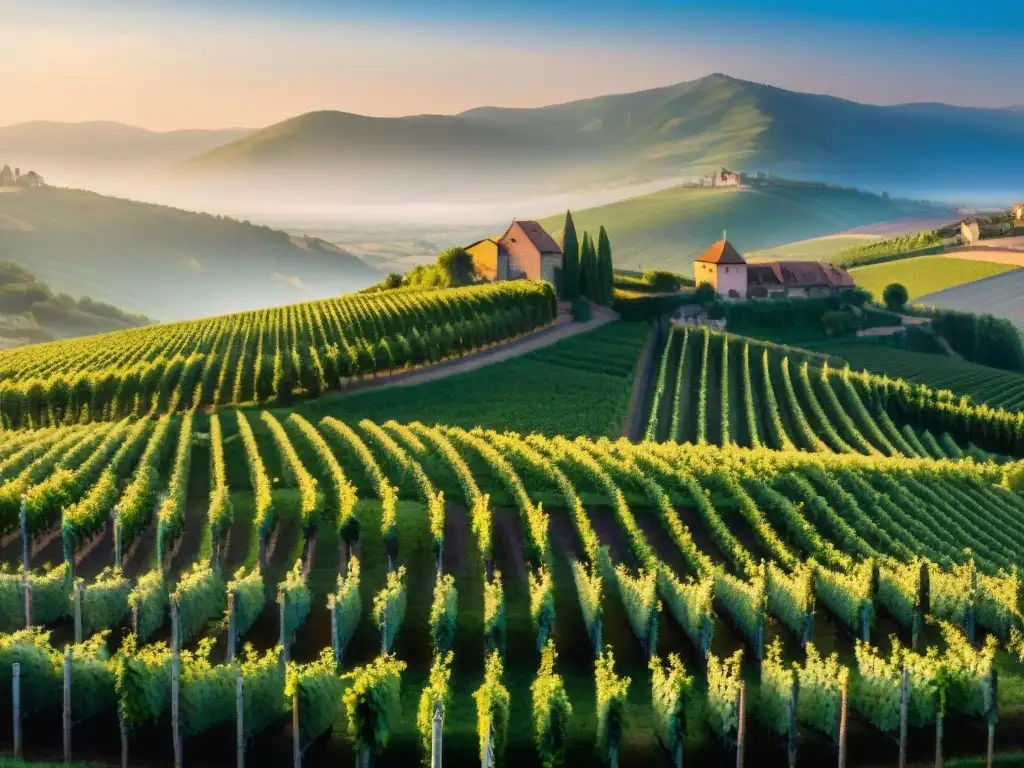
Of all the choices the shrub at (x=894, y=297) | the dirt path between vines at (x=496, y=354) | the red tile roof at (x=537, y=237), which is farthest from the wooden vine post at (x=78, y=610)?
the shrub at (x=894, y=297)

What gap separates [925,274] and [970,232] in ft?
78.5

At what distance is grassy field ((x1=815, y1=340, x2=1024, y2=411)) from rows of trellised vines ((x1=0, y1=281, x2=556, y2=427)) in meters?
27.7

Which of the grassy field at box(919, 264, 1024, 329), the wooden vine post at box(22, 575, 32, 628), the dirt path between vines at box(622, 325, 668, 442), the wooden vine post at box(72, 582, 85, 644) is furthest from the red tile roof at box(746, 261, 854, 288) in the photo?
the wooden vine post at box(22, 575, 32, 628)

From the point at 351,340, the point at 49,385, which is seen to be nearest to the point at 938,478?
the point at 351,340

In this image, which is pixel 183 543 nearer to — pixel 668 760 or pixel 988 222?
pixel 668 760

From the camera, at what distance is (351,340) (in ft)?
225

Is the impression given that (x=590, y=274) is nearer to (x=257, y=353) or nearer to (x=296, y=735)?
(x=257, y=353)

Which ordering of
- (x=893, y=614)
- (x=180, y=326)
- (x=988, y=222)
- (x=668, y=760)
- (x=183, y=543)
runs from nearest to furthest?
1. (x=668, y=760)
2. (x=893, y=614)
3. (x=183, y=543)
4. (x=180, y=326)
5. (x=988, y=222)

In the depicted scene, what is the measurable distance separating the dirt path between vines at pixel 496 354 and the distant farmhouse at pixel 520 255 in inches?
209

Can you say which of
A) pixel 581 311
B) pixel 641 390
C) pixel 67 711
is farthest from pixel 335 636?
pixel 581 311

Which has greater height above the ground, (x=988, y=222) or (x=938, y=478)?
(x=988, y=222)

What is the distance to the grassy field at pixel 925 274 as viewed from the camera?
426 ft

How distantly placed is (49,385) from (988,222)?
140487 mm

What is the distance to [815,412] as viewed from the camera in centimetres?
6338
